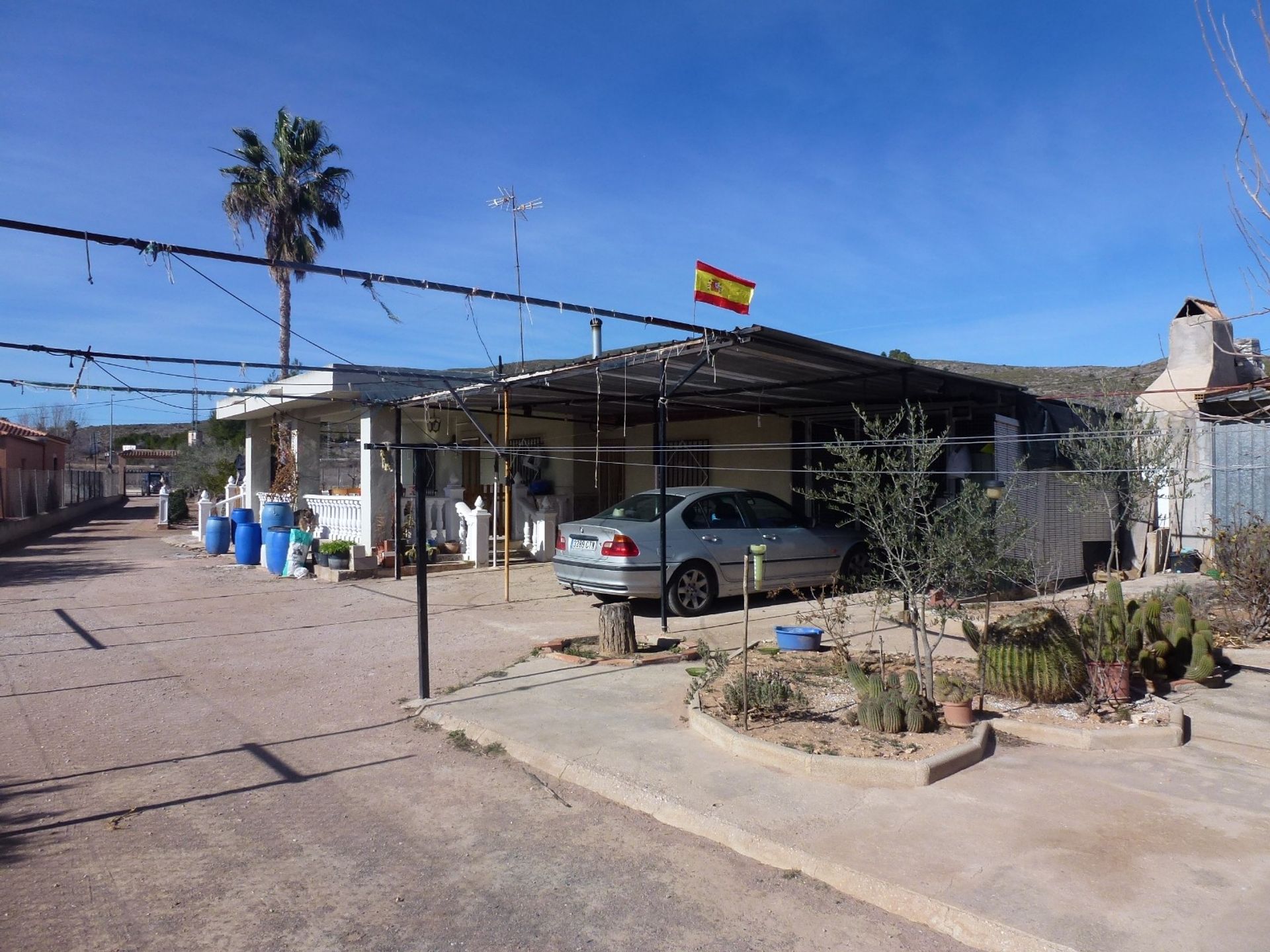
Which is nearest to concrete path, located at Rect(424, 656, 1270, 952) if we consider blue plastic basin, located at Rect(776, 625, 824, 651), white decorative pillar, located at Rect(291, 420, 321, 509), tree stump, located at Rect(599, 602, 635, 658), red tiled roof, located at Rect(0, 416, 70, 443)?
tree stump, located at Rect(599, 602, 635, 658)

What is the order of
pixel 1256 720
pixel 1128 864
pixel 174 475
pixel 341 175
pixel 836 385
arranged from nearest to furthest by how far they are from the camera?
pixel 1128 864 → pixel 1256 720 → pixel 836 385 → pixel 341 175 → pixel 174 475

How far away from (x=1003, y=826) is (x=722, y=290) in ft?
20.0

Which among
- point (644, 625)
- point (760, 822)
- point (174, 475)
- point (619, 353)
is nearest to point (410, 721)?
point (760, 822)

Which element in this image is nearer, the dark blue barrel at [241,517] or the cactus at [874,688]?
the cactus at [874,688]

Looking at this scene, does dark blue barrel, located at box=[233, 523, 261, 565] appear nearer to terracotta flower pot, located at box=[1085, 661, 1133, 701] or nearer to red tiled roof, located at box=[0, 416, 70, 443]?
red tiled roof, located at box=[0, 416, 70, 443]

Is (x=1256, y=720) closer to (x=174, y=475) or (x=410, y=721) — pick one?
(x=410, y=721)

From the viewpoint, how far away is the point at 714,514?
36.0ft

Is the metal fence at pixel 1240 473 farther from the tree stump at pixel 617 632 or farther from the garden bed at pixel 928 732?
the tree stump at pixel 617 632

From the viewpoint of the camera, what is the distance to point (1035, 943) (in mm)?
3266

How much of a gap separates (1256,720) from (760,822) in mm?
4019

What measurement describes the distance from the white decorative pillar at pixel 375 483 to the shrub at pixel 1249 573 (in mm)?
12212

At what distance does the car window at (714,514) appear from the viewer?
1073 cm

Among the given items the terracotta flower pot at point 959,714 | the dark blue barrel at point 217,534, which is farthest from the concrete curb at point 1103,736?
the dark blue barrel at point 217,534

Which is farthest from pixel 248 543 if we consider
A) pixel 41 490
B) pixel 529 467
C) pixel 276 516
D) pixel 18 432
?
pixel 41 490
